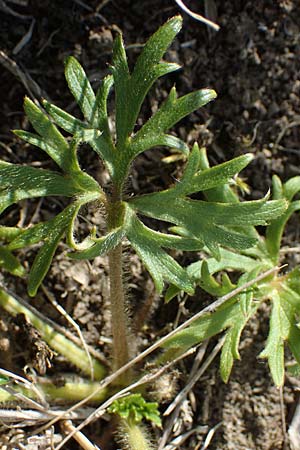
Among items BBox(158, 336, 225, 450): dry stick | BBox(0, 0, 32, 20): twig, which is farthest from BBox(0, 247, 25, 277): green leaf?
BBox(0, 0, 32, 20): twig

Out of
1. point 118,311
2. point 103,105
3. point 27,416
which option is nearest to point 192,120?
point 103,105

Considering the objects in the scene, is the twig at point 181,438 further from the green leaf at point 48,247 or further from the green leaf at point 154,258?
the green leaf at point 48,247

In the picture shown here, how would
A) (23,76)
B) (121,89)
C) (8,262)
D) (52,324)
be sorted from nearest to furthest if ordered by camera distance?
(121,89) → (8,262) → (52,324) → (23,76)

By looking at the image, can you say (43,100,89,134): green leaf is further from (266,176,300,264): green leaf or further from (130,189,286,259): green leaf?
(266,176,300,264): green leaf

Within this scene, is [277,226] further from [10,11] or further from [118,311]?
[10,11]

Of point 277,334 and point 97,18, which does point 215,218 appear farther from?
point 97,18

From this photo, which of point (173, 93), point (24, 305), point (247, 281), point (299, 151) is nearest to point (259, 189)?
point (299, 151)
